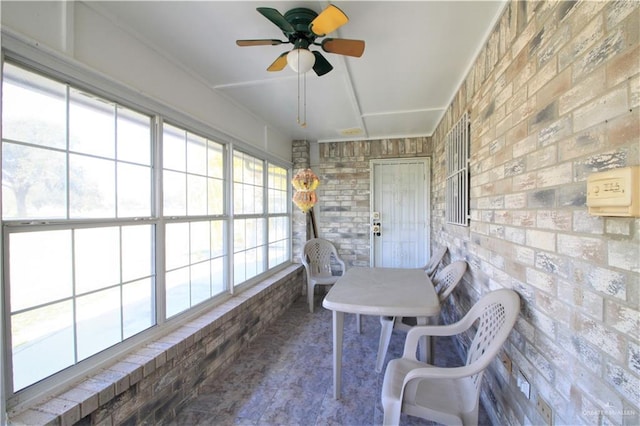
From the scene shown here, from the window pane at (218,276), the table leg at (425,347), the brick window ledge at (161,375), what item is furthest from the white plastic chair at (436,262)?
the window pane at (218,276)

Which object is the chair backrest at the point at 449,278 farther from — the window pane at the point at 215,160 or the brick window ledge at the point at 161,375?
the window pane at the point at 215,160

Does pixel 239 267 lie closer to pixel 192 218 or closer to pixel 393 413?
pixel 192 218

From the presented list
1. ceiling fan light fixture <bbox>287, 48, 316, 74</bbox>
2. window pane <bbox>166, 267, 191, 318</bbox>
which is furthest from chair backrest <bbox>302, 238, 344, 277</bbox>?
ceiling fan light fixture <bbox>287, 48, 316, 74</bbox>

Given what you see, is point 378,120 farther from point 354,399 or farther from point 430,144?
point 354,399

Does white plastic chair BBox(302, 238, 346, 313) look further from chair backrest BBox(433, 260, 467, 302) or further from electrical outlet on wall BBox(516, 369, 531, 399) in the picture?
electrical outlet on wall BBox(516, 369, 531, 399)

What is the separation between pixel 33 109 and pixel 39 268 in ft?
2.67

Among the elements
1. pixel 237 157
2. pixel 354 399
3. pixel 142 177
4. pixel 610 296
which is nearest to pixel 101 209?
pixel 142 177

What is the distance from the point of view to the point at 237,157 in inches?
125

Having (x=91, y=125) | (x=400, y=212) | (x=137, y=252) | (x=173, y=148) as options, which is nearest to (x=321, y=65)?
(x=173, y=148)

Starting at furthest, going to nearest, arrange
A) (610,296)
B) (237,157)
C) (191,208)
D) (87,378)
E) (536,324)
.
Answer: (237,157)
(191,208)
(87,378)
(536,324)
(610,296)

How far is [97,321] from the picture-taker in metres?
1.61

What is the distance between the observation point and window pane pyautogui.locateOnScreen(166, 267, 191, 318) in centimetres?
214

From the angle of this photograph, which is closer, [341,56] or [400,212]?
[341,56]

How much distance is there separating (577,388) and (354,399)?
1477 mm
